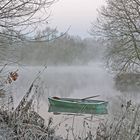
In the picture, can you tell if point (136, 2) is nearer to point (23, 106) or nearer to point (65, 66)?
point (23, 106)

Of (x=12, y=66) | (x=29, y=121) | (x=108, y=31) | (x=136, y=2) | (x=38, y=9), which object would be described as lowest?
(x=29, y=121)

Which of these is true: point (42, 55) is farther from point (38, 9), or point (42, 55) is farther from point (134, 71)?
point (38, 9)

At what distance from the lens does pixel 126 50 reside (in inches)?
793

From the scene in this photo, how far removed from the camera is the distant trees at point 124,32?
1980 centimetres

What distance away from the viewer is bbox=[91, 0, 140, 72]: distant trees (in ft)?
65.0

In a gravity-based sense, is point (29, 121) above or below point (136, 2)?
below

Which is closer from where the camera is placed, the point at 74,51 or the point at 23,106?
the point at 23,106

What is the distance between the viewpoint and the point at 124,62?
20406 mm

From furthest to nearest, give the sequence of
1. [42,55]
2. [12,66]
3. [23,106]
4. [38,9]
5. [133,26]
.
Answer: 1. [42,55]
2. [133,26]
3. [12,66]
4. [38,9]
5. [23,106]

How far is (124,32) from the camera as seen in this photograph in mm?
19984

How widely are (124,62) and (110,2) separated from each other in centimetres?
388

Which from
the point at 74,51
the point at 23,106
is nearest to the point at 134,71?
the point at 23,106

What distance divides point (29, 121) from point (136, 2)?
651 inches

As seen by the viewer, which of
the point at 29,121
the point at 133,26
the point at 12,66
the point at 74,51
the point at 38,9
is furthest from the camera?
the point at 74,51
